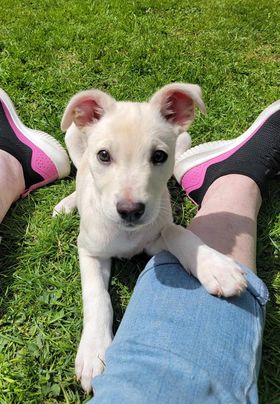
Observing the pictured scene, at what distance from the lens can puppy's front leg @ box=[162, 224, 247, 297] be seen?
2.66 meters

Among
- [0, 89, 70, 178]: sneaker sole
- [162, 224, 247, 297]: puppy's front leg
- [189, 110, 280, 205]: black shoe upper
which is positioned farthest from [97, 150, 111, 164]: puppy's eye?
[0, 89, 70, 178]: sneaker sole

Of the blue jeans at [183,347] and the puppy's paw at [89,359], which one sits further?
the puppy's paw at [89,359]

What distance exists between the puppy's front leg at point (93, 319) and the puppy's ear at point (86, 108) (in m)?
0.93

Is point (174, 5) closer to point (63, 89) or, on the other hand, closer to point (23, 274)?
point (63, 89)

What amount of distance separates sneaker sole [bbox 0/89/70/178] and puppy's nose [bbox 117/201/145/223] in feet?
6.28

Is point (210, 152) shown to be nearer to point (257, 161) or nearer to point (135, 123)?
point (257, 161)

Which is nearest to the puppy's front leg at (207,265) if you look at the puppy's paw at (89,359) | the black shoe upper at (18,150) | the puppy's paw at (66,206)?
the puppy's paw at (89,359)

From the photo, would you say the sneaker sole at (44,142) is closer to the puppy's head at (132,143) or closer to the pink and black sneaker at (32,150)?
the pink and black sneaker at (32,150)

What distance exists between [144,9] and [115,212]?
5.02 meters

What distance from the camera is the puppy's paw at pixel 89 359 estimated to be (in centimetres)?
291

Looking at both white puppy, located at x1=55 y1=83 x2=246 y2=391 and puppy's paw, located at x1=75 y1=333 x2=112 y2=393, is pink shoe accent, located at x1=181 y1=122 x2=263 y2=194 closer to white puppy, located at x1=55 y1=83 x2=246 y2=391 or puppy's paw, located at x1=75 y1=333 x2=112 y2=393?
white puppy, located at x1=55 y1=83 x2=246 y2=391

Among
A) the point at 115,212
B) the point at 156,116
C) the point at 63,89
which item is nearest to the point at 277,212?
the point at 156,116

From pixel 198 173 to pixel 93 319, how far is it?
5.82ft

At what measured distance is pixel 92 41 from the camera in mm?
6207
